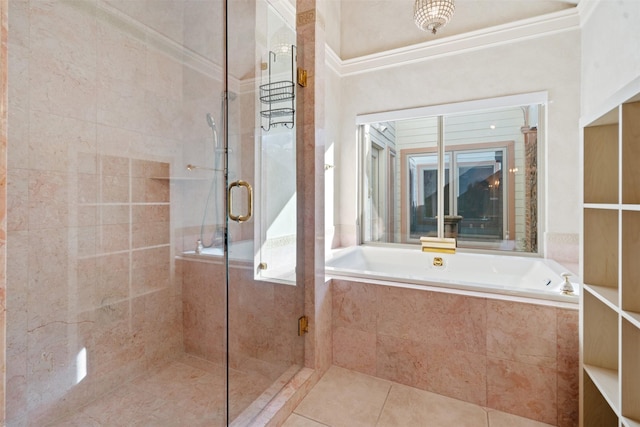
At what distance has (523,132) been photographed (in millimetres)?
2852

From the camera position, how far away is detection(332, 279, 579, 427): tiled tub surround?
1.46 metres

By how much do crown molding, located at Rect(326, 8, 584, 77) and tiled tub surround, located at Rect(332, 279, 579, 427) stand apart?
2.46 m

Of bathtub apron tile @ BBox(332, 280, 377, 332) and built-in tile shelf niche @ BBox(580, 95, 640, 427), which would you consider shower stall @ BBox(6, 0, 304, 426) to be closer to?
bathtub apron tile @ BBox(332, 280, 377, 332)

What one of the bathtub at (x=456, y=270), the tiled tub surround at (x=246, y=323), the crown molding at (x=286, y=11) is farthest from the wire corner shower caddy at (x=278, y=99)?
the bathtub at (x=456, y=270)

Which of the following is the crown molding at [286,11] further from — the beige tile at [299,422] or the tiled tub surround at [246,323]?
the beige tile at [299,422]

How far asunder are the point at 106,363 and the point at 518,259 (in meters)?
3.22

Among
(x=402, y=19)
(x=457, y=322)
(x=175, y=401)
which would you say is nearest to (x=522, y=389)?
(x=457, y=322)

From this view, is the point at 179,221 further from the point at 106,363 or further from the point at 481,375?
the point at 481,375

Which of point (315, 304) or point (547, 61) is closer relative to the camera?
point (315, 304)

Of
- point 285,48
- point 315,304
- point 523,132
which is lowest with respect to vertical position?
point 315,304

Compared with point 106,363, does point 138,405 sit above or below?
below

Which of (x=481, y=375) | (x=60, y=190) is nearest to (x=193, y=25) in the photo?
(x=60, y=190)

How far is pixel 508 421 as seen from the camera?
1483mm

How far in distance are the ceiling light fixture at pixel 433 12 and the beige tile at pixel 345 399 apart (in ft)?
7.87
